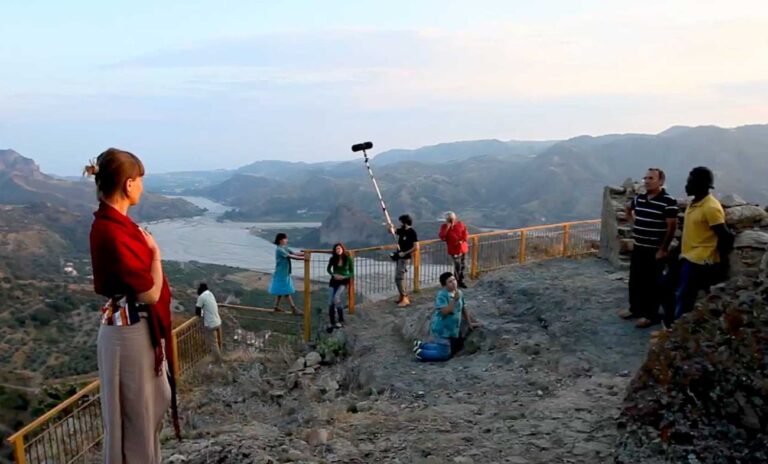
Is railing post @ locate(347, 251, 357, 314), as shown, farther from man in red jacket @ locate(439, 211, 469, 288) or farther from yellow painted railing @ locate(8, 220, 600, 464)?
man in red jacket @ locate(439, 211, 469, 288)

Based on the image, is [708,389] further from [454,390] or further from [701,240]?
[454,390]

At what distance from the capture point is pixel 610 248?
45.5ft

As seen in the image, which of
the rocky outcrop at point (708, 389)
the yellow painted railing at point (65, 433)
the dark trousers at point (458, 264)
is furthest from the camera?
the dark trousers at point (458, 264)

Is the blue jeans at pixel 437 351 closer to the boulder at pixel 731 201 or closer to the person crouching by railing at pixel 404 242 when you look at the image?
the person crouching by railing at pixel 404 242

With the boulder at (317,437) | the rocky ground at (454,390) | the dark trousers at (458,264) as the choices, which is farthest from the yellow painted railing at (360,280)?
the boulder at (317,437)

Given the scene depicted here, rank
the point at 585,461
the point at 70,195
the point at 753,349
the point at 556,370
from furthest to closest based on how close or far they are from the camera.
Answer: the point at 70,195, the point at 556,370, the point at 585,461, the point at 753,349

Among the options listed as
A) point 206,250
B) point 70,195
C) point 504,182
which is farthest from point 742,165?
point 70,195

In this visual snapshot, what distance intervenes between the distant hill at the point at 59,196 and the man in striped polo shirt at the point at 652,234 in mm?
119837

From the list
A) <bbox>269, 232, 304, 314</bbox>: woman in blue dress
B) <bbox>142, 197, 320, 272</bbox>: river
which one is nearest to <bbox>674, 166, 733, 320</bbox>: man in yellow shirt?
<bbox>269, 232, 304, 314</bbox>: woman in blue dress

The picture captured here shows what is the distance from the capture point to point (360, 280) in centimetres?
1290

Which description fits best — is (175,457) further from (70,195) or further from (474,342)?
(70,195)

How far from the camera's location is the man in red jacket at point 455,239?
1220 cm

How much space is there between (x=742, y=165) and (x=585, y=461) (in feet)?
458

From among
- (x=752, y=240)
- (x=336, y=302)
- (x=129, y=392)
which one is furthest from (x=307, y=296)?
(x=129, y=392)
